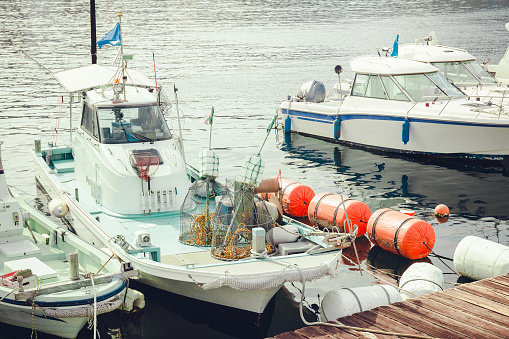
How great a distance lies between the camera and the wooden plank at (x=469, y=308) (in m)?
9.48

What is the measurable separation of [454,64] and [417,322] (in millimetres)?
15900

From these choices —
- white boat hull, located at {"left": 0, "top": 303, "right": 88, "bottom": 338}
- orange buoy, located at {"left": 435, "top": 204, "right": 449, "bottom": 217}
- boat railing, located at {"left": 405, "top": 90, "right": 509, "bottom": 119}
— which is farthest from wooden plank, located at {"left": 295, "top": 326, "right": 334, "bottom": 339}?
boat railing, located at {"left": 405, "top": 90, "right": 509, "bottom": 119}

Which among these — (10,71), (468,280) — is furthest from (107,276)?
(10,71)

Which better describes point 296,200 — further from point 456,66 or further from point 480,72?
point 480,72

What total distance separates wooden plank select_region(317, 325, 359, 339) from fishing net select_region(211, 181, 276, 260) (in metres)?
2.09

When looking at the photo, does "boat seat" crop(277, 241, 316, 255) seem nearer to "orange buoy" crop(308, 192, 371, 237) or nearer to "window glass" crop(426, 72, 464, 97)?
"orange buoy" crop(308, 192, 371, 237)

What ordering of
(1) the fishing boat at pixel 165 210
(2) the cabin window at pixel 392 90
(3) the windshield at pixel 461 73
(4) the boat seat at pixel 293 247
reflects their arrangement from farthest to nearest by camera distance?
(3) the windshield at pixel 461 73, (2) the cabin window at pixel 392 90, (4) the boat seat at pixel 293 247, (1) the fishing boat at pixel 165 210

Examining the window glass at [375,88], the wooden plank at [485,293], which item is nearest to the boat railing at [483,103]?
the window glass at [375,88]

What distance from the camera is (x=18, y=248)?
467 inches

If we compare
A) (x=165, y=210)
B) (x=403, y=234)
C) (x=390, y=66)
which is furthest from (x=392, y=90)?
(x=165, y=210)

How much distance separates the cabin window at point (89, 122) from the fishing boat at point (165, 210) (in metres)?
0.02

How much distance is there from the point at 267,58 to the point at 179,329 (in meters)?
33.0

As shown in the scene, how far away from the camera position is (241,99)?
31.1 meters

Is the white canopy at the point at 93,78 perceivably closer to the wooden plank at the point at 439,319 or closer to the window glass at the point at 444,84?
the wooden plank at the point at 439,319
